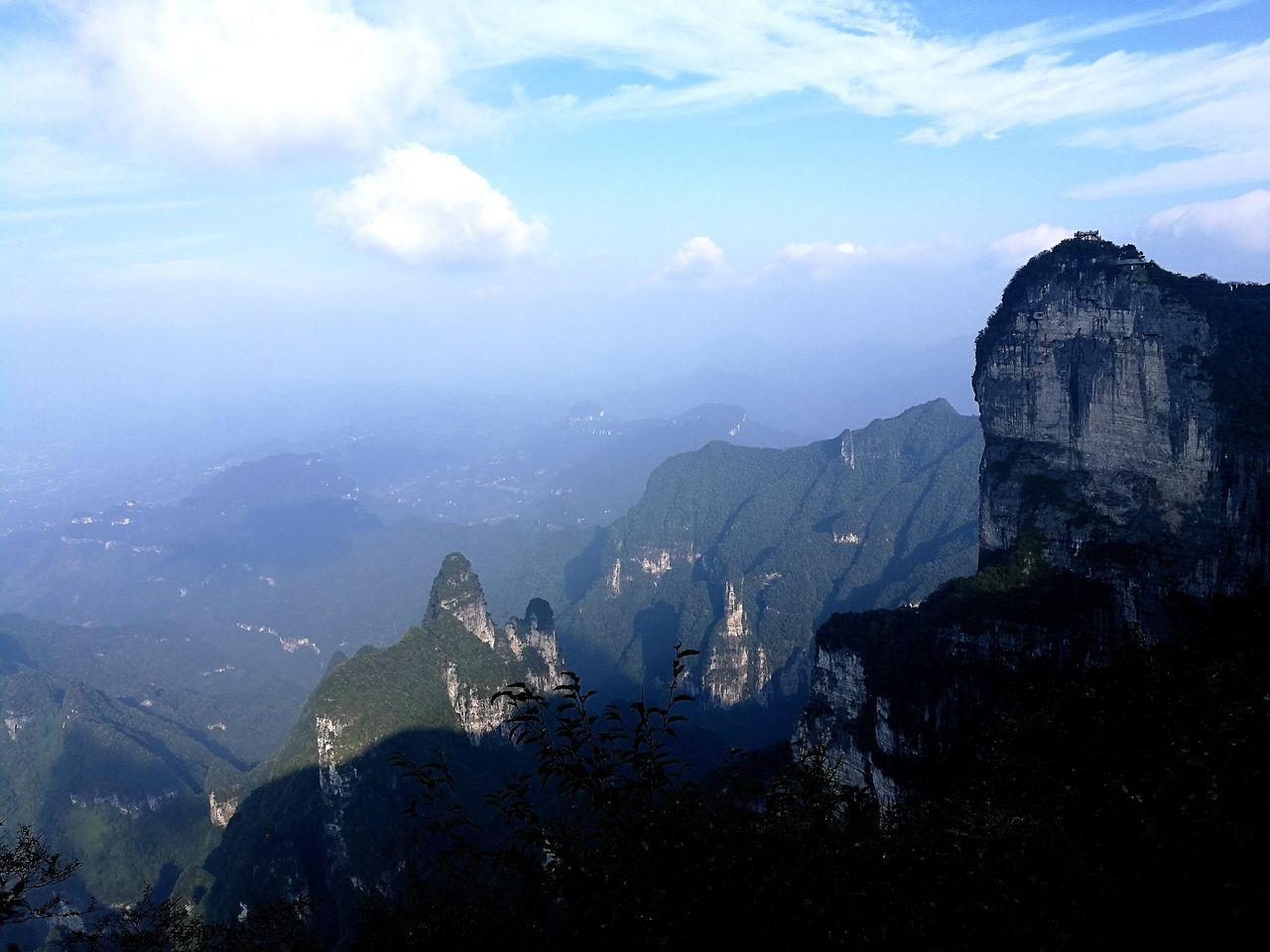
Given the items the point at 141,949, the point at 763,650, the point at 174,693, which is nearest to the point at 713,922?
the point at 141,949

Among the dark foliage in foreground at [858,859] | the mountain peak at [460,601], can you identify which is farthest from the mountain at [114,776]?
the dark foliage in foreground at [858,859]

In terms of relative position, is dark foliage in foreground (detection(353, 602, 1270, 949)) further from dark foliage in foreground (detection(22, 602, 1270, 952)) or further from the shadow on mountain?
the shadow on mountain

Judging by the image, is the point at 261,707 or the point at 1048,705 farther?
the point at 261,707

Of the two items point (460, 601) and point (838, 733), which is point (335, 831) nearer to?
point (460, 601)

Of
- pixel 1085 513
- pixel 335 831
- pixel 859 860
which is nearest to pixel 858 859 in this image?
pixel 859 860

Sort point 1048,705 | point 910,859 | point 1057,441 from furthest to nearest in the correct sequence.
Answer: point 1057,441, point 1048,705, point 910,859

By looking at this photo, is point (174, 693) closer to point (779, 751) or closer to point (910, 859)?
point (779, 751)
